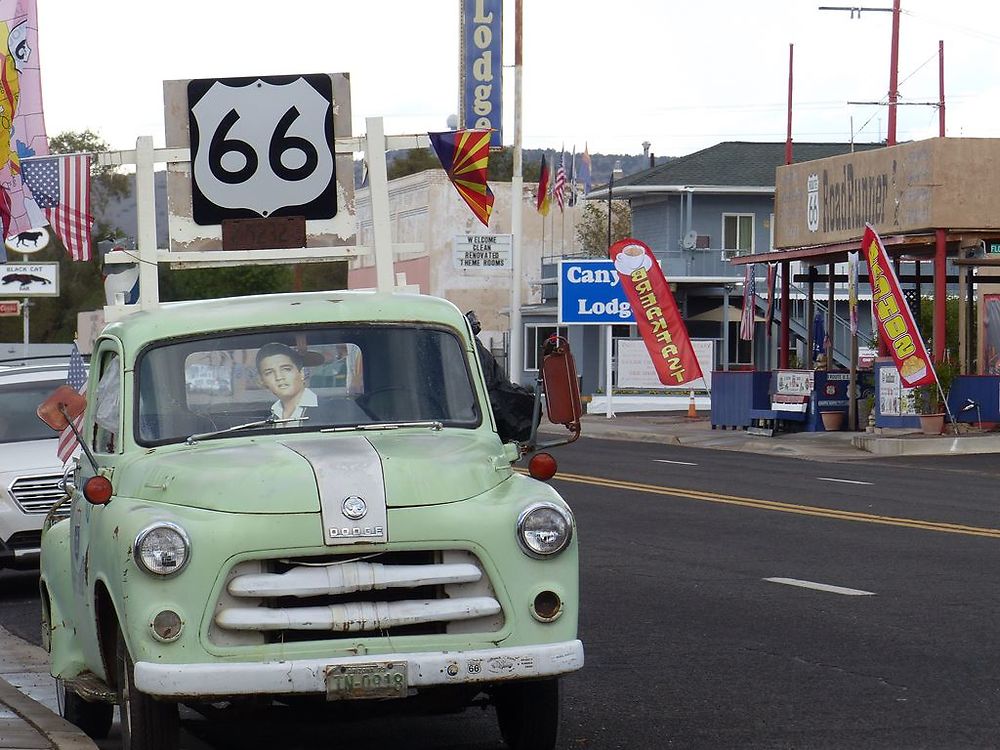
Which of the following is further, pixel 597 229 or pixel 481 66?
pixel 597 229

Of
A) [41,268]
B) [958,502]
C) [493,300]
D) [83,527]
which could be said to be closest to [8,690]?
[83,527]

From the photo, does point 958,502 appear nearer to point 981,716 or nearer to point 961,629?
point 961,629

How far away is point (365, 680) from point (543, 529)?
88 centimetres

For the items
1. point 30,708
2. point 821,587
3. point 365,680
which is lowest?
point 821,587

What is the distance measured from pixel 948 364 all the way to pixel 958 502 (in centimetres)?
1293

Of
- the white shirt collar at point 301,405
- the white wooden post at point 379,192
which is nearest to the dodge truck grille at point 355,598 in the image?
the white shirt collar at point 301,405

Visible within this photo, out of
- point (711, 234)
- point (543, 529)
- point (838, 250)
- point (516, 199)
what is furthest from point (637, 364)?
point (543, 529)

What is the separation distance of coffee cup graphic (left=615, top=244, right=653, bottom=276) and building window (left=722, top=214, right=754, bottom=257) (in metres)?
18.9

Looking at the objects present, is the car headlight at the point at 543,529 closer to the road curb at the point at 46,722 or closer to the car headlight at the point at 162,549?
the car headlight at the point at 162,549

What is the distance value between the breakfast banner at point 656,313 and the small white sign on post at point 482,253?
6.41 m

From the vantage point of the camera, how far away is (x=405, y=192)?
79.0 m

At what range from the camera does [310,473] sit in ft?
21.6

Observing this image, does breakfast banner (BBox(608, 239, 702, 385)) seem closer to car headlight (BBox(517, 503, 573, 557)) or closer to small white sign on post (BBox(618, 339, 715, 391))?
small white sign on post (BBox(618, 339, 715, 391))

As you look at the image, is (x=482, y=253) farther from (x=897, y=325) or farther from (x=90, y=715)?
(x=90, y=715)
